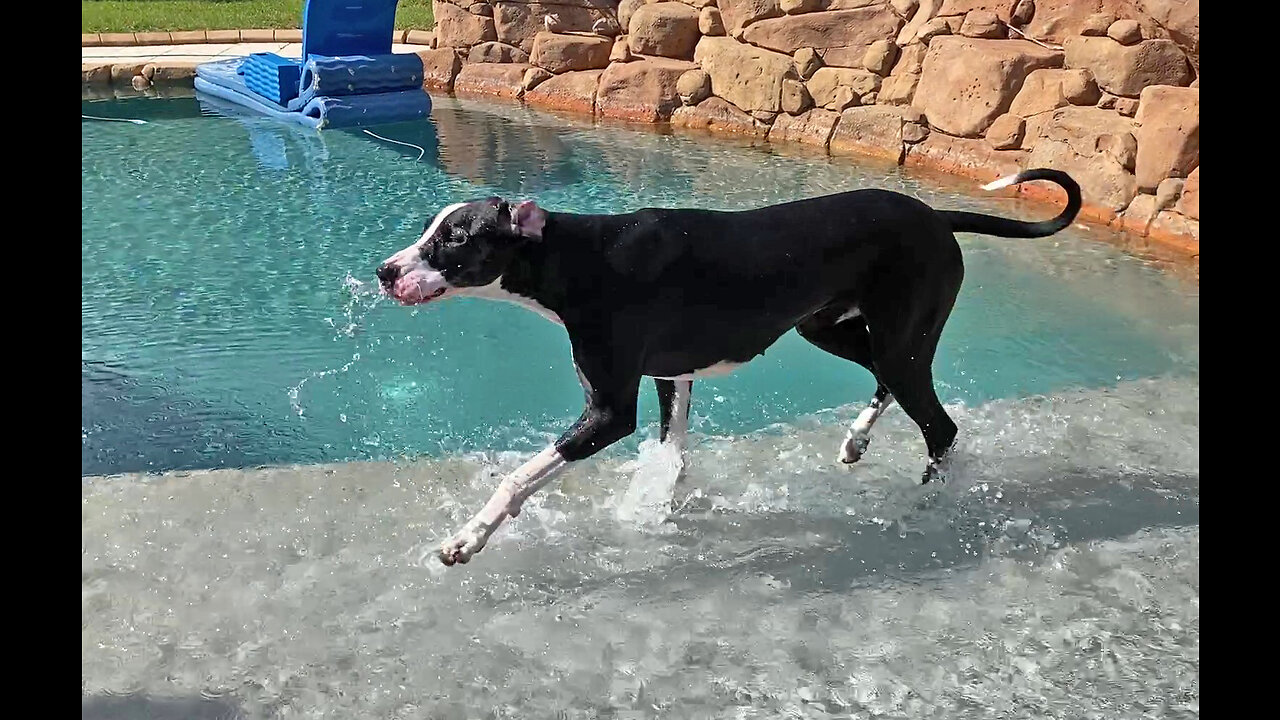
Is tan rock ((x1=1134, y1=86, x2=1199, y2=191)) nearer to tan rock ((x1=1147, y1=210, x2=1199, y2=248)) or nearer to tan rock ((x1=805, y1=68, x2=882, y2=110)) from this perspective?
tan rock ((x1=1147, y1=210, x2=1199, y2=248))

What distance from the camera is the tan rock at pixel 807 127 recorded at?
918 centimetres

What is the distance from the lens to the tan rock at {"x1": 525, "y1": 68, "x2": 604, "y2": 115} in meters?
10.5

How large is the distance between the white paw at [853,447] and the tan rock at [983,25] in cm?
581

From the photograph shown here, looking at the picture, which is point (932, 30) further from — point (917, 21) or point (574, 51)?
point (574, 51)

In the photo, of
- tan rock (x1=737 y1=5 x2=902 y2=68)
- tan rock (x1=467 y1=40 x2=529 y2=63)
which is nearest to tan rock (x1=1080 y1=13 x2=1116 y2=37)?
tan rock (x1=737 y1=5 x2=902 y2=68)

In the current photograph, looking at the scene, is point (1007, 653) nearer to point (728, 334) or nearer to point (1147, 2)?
point (728, 334)

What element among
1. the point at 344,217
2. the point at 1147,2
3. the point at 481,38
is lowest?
the point at 344,217

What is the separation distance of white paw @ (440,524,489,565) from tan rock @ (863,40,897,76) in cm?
721

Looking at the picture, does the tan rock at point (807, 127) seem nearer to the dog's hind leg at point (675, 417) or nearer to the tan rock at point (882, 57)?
the tan rock at point (882, 57)

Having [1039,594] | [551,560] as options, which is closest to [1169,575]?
[1039,594]

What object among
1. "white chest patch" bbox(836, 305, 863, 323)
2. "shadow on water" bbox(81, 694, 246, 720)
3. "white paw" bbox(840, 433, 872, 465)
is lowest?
"shadow on water" bbox(81, 694, 246, 720)
